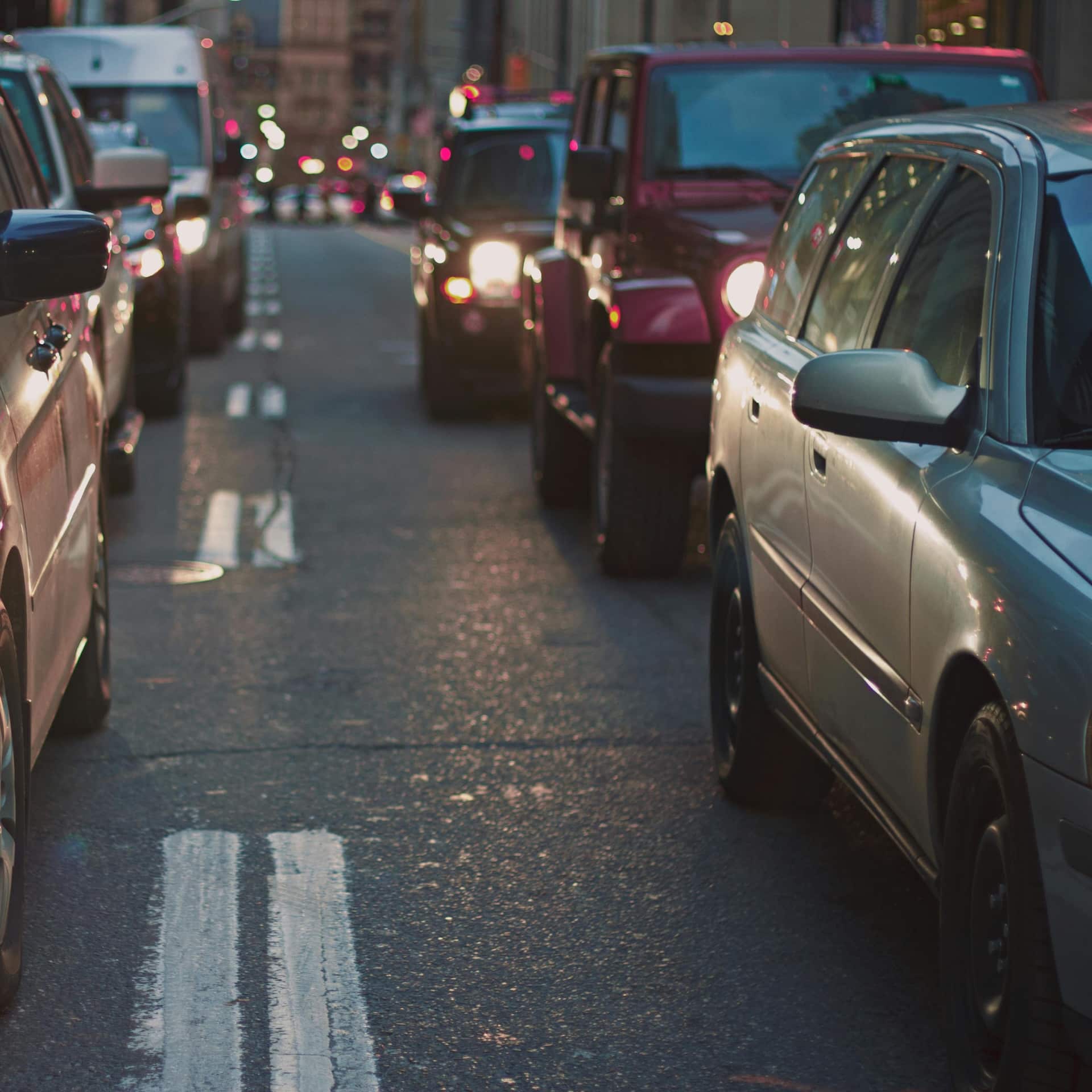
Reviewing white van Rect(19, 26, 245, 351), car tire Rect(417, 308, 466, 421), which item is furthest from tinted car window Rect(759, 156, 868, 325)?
white van Rect(19, 26, 245, 351)

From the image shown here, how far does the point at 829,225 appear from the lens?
17.2ft

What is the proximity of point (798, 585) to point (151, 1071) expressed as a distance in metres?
1.76

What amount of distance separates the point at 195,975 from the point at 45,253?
59.0 inches

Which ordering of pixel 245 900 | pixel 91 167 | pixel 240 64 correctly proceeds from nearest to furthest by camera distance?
pixel 245 900 < pixel 91 167 < pixel 240 64

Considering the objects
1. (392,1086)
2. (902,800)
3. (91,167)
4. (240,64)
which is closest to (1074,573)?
(902,800)

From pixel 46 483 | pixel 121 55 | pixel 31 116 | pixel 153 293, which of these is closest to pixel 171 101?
pixel 121 55

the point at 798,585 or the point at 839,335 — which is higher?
the point at 839,335

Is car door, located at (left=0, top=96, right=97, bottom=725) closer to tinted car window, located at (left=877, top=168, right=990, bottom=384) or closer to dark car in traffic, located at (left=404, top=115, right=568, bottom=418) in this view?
tinted car window, located at (left=877, top=168, right=990, bottom=384)

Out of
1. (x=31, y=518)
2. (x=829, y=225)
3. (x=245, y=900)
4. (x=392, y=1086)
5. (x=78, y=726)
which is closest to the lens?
(x=392, y=1086)

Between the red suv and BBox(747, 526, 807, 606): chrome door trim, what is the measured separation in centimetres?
300

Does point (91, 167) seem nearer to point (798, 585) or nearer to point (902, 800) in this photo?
point (798, 585)

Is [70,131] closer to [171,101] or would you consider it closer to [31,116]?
[31,116]

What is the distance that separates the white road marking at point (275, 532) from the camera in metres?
9.45

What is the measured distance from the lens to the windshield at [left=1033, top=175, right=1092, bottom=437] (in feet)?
12.2
